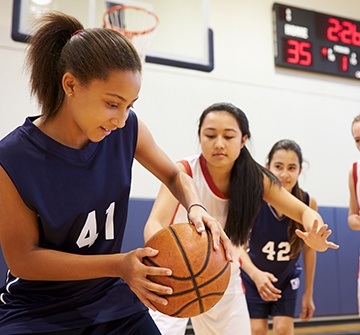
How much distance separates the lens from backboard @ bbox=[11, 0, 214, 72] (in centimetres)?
446

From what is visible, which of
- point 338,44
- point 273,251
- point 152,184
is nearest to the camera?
point 273,251

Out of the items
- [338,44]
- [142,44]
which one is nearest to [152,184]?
[142,44]

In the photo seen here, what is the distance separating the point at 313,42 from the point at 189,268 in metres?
5.18

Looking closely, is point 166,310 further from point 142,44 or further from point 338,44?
point 338,44

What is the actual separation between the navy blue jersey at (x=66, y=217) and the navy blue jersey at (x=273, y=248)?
6.85 feet

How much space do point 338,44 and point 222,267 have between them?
5.31 meters

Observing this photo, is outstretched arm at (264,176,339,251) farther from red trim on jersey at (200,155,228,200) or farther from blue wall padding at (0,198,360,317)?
blue wall padding at (0,198,360,317)

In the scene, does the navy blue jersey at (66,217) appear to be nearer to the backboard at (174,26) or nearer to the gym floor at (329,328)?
the backboard at (174,26)

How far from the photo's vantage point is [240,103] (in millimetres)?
5648

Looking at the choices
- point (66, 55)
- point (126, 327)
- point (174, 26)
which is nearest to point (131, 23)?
point (174, 26)

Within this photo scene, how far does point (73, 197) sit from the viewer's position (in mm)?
1407

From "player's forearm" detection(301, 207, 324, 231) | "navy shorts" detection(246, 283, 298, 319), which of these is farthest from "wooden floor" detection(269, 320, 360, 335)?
"player's forearm" detection(301, 207, 324, 231)

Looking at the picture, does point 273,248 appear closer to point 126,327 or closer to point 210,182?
point 210,182

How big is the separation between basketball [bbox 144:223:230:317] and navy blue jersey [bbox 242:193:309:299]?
2040 mm
